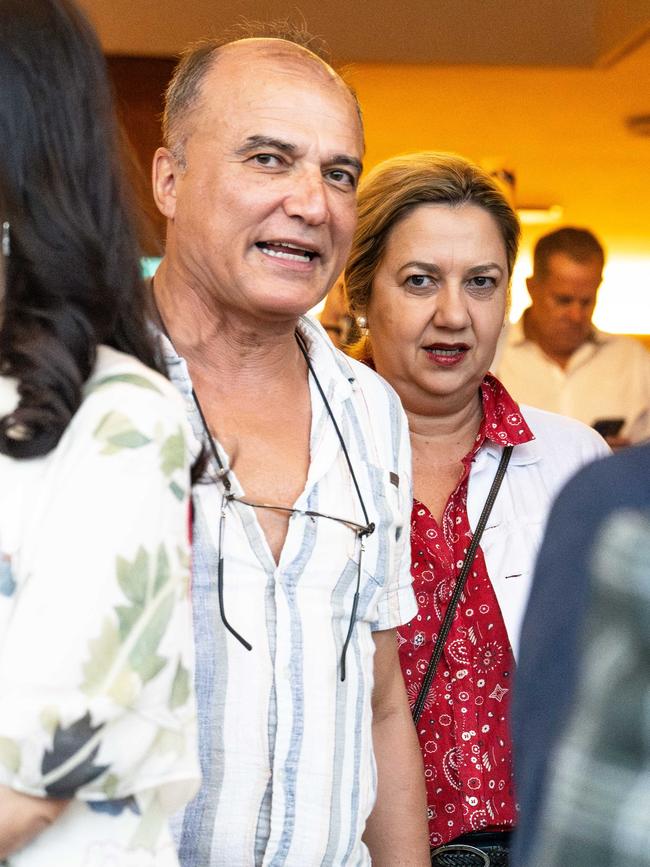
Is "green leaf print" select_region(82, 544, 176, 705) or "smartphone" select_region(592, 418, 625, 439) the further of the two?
"smartphone" select_region(592, 418, 625, 439)

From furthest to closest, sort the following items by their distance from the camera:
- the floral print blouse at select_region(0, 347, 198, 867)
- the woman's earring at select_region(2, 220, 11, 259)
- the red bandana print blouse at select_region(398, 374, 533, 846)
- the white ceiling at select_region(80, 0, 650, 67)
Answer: the white ceiling at select_region(80, 0, 650, 67) < the red bandana print blouse at select_region(398, 374, 533, 846) < the woman's earring at select_region(2, 220, 11, 259) < the floral print blouse at select_region(0, 347, 198, 867)

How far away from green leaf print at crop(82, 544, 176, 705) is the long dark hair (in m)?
0.13

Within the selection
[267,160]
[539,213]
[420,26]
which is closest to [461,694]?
[267,160]

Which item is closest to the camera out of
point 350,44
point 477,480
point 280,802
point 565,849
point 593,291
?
point 565,849

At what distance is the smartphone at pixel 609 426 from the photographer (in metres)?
4.72

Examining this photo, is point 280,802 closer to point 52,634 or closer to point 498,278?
point 52,634

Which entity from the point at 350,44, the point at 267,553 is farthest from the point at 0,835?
the point at 350,44

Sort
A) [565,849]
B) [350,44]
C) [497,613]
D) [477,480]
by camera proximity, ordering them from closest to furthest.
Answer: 1. [565,849]
2. [497,613]
3. [477,480]
4. [350,44]

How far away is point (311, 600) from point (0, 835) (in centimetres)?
66

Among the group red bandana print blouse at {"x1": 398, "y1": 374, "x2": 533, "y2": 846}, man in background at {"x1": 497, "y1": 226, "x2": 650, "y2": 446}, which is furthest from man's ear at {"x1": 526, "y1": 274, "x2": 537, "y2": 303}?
red bandana print blouse at {"x1": 398, "y1": 374, "x2": 533, "y2": 846}

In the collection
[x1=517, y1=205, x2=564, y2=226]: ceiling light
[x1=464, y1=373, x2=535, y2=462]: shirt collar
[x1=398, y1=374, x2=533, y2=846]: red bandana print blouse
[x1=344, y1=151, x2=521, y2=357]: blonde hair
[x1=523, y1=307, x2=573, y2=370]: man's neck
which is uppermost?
[x1=517, y1=205, x2=564, y2=226]: ceiling light

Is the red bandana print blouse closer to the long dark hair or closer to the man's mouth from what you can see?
the man's mouth

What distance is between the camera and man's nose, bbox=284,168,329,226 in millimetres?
1874

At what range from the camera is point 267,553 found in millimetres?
1726
